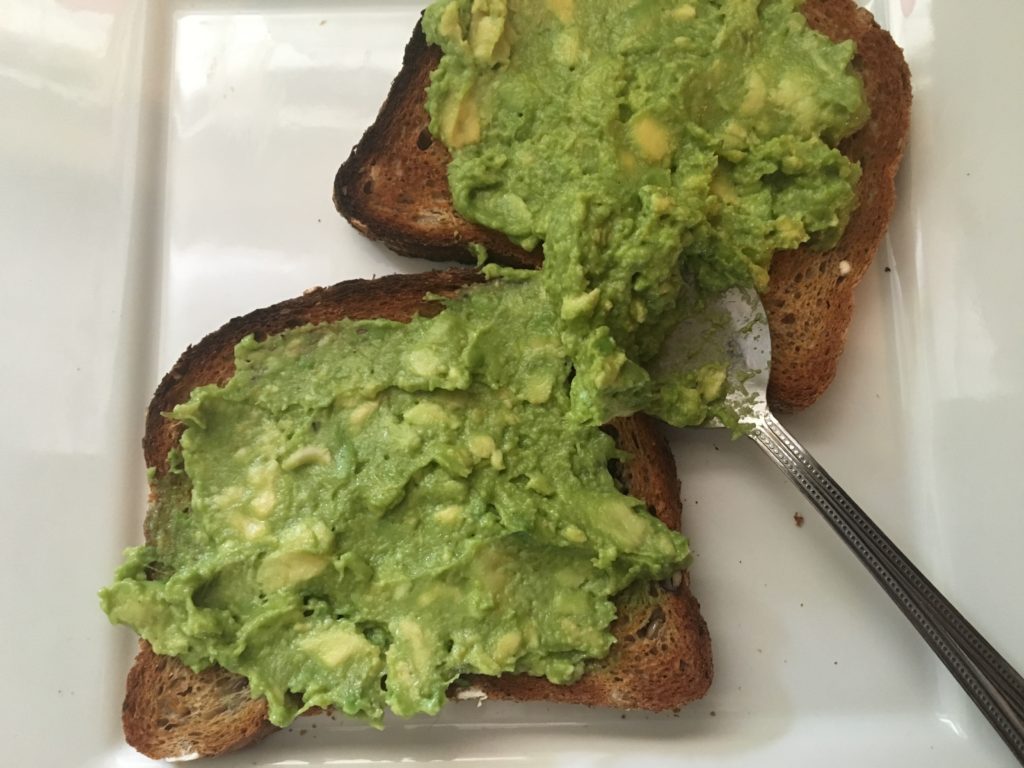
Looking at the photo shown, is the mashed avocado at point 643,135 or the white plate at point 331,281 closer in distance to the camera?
the mashed avocado at point 643,135

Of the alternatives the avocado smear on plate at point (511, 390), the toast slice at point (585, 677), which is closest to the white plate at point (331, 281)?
the toast slice at point (585, 677)

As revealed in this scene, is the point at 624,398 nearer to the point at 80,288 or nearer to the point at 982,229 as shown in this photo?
the point at 982,229

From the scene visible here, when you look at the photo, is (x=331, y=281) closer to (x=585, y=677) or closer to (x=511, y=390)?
(x=511, y=390)

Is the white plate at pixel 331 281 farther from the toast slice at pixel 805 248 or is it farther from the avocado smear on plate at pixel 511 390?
the avocado smear on plate at pixel 511 390

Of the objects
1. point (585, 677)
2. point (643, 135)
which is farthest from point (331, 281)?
point (585, 677)

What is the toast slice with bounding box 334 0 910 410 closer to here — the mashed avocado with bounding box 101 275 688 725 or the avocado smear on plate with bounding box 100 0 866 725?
the avocado smear on plate with bounding box 100 0 866 725

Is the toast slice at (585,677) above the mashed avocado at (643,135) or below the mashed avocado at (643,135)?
below
